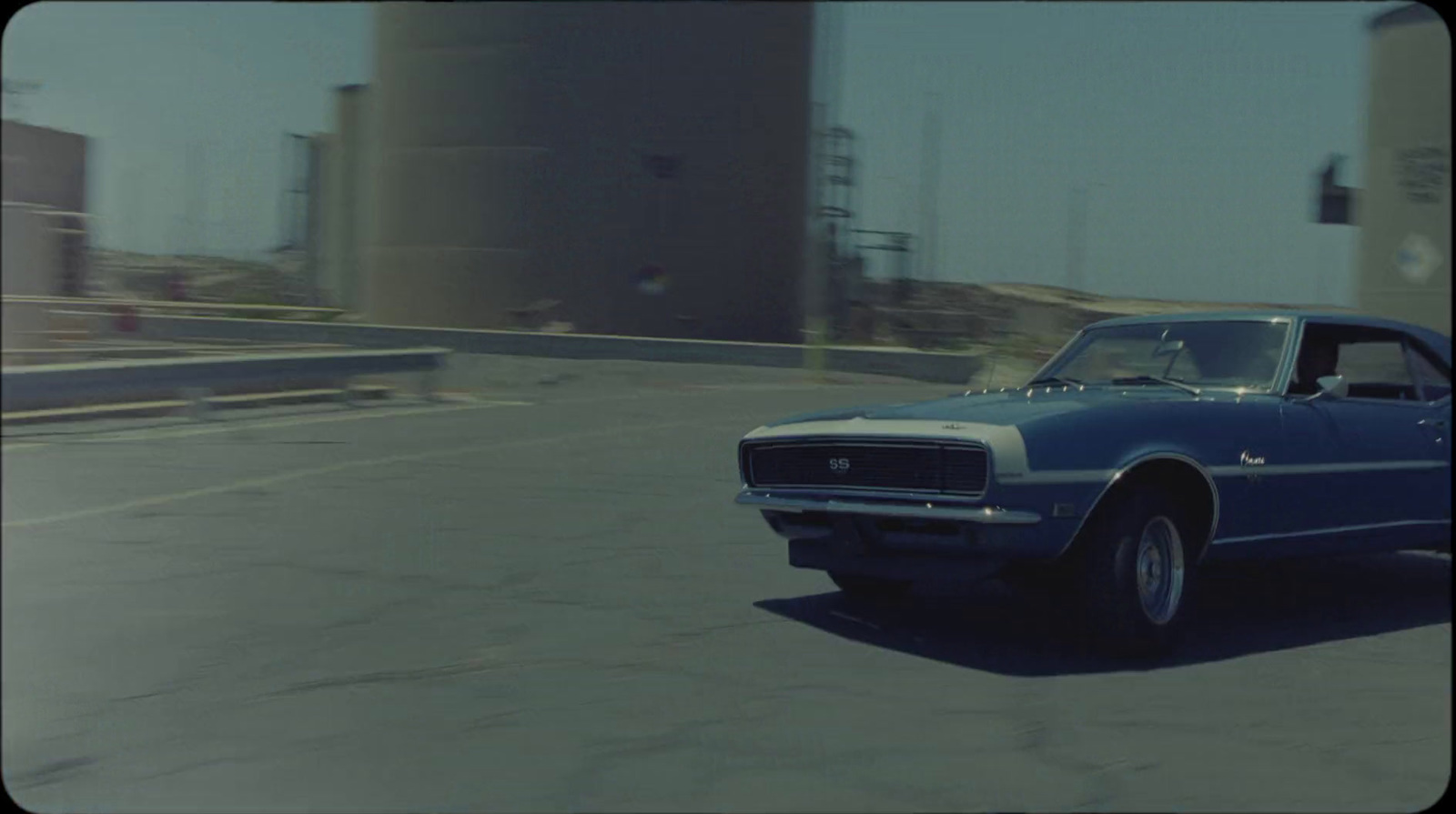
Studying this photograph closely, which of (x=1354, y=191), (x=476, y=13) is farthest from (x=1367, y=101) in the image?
(x=476, y=13)

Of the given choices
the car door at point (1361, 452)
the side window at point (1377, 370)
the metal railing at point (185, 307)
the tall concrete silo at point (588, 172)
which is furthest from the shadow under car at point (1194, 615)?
the metal railing at point (185, 307)

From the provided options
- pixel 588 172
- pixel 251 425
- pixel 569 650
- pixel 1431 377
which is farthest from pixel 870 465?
pixel 1431 377

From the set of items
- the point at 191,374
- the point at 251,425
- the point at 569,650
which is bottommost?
the point at 569,650

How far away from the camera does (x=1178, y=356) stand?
555 centimetres

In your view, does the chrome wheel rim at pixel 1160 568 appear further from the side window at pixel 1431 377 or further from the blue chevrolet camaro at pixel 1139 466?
the side window at pixel 1431 377

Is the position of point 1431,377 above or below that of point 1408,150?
below

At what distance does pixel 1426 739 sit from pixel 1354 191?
1566mm

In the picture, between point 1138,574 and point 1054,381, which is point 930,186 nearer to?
point 1054,381

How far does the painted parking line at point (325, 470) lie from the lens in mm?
3408

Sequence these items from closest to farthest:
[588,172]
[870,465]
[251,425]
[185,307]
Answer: [185,307]
[251,425]
[588,172]
[870,465]

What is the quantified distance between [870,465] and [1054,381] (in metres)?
0.90

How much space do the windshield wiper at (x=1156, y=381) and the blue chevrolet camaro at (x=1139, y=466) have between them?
0.01 m

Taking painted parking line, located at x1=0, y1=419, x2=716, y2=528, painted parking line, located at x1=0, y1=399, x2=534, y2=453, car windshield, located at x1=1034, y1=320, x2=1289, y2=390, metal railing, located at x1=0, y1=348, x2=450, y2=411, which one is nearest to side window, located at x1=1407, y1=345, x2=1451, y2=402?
car windshield, located at x1=1034, y1=320, x2=1289, y2=390

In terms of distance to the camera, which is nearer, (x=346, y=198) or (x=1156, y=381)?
(x=346, y=198)
